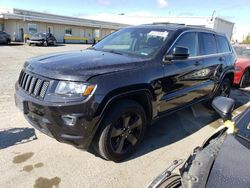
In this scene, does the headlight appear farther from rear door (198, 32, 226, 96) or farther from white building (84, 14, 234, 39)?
white building (84, 14, 234, 39)

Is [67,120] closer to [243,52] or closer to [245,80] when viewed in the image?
[245,80]

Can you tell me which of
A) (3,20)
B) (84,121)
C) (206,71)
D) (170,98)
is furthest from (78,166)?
(3,20)

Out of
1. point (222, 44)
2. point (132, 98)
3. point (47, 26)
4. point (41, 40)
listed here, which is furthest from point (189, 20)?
point (132, 98)

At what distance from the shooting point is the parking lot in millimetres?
2834

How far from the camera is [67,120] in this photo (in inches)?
104

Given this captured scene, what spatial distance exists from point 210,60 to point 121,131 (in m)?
2.63

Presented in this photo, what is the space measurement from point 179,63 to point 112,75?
143cm

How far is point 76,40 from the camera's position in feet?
122

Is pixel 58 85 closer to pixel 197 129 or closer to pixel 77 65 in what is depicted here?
pixel 77 65

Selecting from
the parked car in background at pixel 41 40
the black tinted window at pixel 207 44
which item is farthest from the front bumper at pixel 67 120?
the parked car in background at pixel 41 40

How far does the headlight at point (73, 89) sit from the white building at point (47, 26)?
95.0 ft

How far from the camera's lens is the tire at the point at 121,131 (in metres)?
2.92

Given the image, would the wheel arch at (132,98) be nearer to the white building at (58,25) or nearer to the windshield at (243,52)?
the windshield at (243,52)

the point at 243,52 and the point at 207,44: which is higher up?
the point at 207,44
